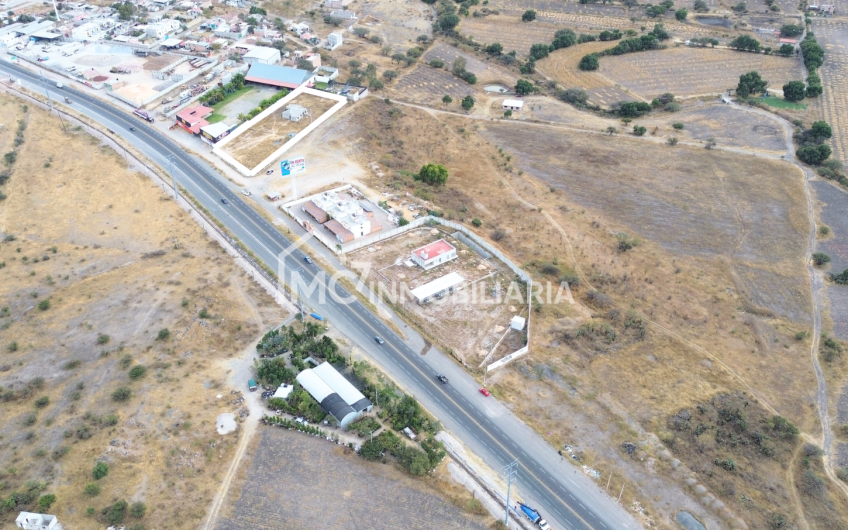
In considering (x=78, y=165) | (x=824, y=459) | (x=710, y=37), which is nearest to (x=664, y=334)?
(x=824, y=459)

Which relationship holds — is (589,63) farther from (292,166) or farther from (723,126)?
(292,166)

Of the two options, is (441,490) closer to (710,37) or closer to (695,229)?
(695,229)

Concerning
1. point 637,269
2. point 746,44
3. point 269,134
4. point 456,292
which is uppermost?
point 746,44

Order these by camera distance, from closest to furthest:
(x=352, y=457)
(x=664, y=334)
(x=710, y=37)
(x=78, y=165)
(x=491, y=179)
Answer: (x=352, y=457) → (x=664, y=334) → (x=78, y=165) → (x=491, y=179) → (x=710, y=37)

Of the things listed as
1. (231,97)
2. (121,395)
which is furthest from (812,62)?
(121,395)

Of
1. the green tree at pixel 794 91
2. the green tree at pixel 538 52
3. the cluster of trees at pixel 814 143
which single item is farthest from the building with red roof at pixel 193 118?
the green tree at pixel 794 91

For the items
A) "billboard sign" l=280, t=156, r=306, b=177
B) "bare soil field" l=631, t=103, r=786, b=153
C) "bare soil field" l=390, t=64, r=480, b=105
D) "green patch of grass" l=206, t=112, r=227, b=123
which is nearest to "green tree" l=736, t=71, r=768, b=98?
"bare soil field" l=631, t=103, r=786, b=153

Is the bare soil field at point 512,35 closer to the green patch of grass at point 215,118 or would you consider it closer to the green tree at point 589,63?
the green tree at point 589,63
